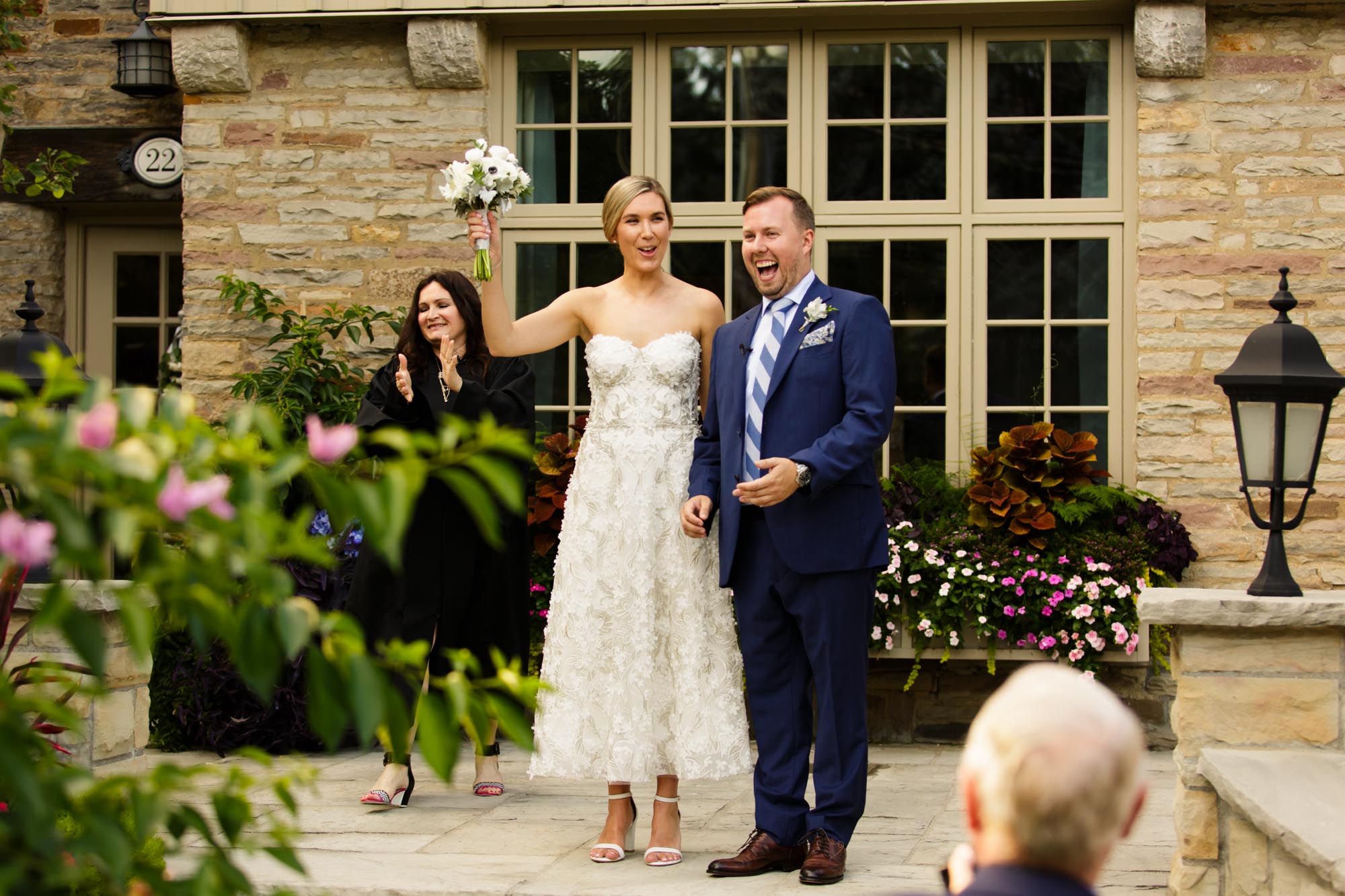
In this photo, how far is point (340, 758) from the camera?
236 inches

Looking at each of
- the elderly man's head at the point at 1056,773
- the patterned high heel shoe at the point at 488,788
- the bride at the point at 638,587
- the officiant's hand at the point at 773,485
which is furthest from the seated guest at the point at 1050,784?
the patterned high heel shoe at the point at 488,788

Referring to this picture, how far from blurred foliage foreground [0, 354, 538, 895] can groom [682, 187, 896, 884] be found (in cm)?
250

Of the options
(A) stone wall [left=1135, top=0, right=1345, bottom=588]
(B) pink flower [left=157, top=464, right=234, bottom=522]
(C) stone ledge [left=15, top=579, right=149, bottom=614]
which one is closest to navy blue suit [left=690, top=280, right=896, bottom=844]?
(C) stone ledge [left=15, top=579, right=149, bottom=614]

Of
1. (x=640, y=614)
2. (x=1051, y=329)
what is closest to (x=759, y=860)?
(x=640, y=614)

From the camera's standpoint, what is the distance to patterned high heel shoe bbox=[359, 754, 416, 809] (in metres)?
4.91

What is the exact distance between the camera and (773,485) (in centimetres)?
382

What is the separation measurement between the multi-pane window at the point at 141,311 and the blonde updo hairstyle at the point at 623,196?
13.4 ft

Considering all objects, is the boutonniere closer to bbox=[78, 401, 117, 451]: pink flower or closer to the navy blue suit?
the navy blue suit

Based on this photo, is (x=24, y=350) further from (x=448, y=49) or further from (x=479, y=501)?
(x=479, y=501)

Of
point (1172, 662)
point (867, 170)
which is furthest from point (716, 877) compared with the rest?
point (867, 170)

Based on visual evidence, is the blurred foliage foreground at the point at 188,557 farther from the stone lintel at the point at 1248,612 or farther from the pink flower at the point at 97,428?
the stone lintel at the point at 1248,612

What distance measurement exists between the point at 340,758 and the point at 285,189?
246 centimetres

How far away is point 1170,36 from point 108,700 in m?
4.62

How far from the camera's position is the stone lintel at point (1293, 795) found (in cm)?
277
